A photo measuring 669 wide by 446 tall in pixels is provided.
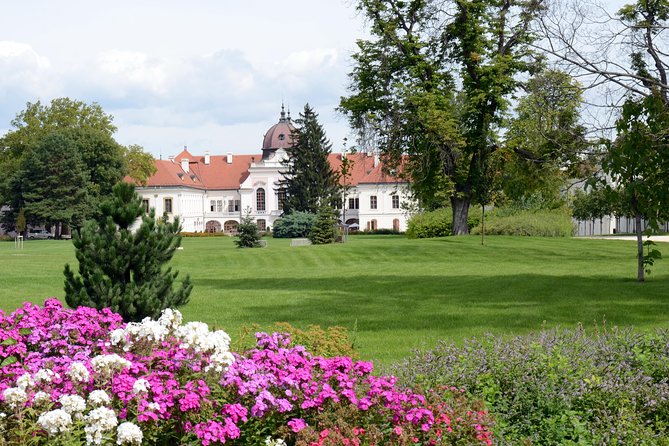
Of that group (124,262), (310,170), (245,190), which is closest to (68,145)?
(310,170)

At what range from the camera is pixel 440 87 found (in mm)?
35594

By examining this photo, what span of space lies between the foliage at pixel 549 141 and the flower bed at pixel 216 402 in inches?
248

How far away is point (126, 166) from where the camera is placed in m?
71.1

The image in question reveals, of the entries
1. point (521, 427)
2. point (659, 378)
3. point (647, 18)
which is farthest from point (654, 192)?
point (521, 427)

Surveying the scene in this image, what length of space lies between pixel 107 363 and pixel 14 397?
0.63 meters

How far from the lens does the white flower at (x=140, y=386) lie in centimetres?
475

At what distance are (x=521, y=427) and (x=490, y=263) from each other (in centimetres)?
2133

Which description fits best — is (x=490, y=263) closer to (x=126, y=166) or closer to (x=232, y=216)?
(x=126, y=166)

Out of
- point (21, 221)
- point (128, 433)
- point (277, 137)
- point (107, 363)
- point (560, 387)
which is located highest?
point (277, 137)

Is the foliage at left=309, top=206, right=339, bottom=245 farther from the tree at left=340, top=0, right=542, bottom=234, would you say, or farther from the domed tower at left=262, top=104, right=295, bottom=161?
the domed tower at left=262, top=104, right=295, bottom=161

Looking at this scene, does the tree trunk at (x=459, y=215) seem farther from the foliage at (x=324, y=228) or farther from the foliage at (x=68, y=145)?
the foliage at (x=68, y=145)

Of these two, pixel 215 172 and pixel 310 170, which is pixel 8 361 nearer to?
pixel 310 170

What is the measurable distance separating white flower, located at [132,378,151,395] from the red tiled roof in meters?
82.5

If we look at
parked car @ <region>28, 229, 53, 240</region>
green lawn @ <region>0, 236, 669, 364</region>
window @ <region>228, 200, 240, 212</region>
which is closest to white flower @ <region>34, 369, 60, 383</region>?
green lawn @ <region>0, 236, 669, 364</region>
